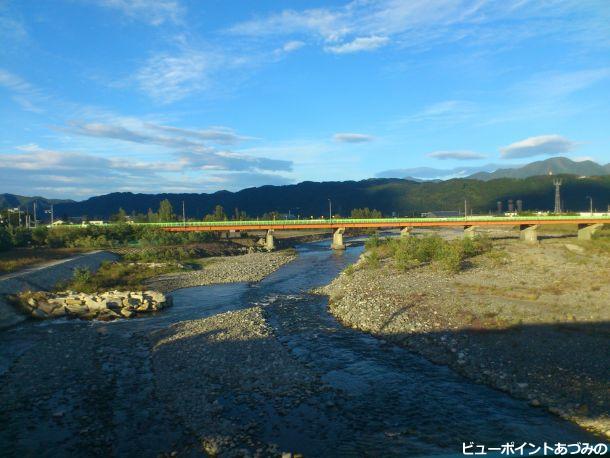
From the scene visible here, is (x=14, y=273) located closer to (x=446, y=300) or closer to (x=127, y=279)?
(x=127, y=279)

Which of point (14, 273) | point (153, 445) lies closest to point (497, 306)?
point (153, 445)

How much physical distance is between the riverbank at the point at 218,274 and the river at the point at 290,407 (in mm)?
22637

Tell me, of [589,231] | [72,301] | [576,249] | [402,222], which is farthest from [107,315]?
[589,231]

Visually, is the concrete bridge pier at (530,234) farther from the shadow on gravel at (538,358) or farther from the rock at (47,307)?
the rock at (47,307)

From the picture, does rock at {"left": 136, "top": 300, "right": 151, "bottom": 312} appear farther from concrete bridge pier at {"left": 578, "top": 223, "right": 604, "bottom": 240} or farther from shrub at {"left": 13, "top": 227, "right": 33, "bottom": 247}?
concrete bridge pier at {"left": 578, "top": 223, "right": 604, "bottom": 240}

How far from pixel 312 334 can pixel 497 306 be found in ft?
42.6

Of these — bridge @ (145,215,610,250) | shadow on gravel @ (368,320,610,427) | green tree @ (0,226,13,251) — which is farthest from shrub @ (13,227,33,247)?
shadow on gravel @ (368,320,610,427)

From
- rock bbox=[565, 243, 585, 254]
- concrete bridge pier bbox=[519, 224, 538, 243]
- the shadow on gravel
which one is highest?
concrete bridge pier bbox=[519, 224, 538, 243]

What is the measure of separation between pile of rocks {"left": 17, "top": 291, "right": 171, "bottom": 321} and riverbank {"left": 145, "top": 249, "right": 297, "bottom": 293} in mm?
9512

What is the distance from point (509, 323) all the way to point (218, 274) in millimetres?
39605

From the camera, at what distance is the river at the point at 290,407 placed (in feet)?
46.0

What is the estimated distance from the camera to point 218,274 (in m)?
56.2

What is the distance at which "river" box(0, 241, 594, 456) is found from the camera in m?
14.0

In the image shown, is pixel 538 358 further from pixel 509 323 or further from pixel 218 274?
pixel 218 274
